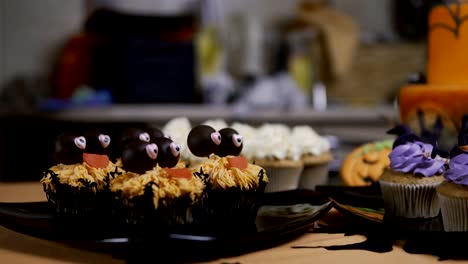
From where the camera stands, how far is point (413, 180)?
1.15 m

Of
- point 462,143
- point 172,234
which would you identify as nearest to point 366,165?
point 462,143

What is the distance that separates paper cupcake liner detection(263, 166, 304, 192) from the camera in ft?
4.64

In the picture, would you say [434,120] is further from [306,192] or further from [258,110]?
[258,110]

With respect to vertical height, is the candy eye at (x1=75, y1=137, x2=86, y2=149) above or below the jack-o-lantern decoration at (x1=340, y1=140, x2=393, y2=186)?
above

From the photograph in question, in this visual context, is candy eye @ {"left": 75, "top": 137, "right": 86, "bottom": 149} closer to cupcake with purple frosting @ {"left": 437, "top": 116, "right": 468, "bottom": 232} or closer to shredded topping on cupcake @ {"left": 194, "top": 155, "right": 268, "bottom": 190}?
shredded topping on cupcake @ {"left": 194, "top": 155, "right": 268, "bottom": 190}

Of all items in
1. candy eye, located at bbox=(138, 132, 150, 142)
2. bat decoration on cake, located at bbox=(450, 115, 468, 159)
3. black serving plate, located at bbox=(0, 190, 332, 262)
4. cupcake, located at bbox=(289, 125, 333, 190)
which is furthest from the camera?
cupcake, located at bbox=(289, 125, 333, 190)

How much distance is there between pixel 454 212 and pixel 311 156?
55 centimetres

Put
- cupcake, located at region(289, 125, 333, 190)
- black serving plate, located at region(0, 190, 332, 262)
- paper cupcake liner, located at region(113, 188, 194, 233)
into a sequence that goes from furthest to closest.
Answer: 1. cupcake, located at region(289, 125, 333, 190)
2. paper cupcake liner, located at region(113, 188, 194, 233)
3. black serving plate, located at region(0, 190, 332, 262)

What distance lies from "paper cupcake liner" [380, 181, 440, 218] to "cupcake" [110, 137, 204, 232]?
15.9 inches

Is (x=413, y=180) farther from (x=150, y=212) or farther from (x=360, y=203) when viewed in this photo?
(x=150, y=212)

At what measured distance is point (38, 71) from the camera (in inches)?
142

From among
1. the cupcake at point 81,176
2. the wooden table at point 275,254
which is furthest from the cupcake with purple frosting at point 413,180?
the cupcake at point 81,176

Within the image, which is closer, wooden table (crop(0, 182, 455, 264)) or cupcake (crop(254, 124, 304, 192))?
wooden table (crop(0, 182, 455, 264))

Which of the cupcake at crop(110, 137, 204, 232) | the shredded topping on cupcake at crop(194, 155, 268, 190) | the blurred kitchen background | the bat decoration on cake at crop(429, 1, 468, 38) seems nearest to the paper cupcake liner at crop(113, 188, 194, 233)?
the cupcake at crop(110, 137, 204, 232)
